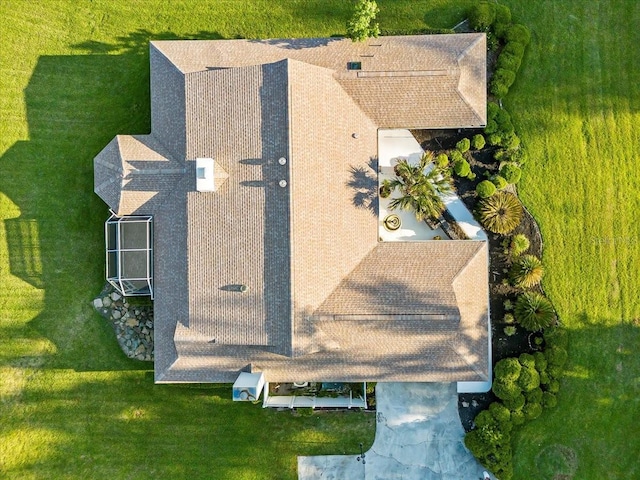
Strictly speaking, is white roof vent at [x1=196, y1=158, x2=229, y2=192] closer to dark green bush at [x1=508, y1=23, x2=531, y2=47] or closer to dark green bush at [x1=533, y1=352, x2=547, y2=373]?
dark green bush at [x1=508, y1=23, x2=531, y2=47]

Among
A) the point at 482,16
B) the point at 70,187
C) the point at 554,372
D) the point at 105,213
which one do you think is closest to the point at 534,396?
the point at 554,372

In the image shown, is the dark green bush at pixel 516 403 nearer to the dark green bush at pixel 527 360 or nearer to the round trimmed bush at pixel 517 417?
the round trimmed bush at pixel 517 417

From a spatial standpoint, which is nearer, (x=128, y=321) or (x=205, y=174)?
(x=205, y=174)

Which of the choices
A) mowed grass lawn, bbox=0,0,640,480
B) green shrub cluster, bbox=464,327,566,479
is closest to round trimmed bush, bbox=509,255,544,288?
mowed grass lawn, bbox=0,0,640,480

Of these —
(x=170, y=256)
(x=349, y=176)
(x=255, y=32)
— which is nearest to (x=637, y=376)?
(x=349, y=176)

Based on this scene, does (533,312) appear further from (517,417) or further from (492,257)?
(517,417)

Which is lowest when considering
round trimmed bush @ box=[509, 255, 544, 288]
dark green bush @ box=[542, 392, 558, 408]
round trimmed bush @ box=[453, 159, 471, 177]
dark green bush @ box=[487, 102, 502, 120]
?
dark green bush @ box=[542, 392, 558, 408]
